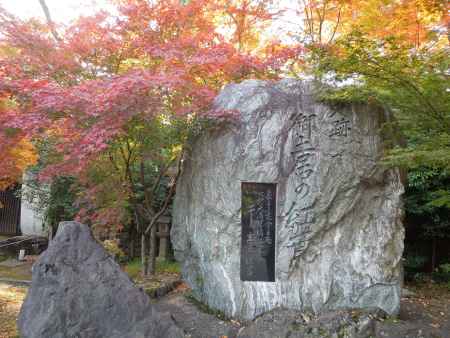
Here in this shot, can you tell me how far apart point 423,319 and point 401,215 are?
5.89 feet

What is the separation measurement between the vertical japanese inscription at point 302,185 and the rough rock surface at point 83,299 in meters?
2.43

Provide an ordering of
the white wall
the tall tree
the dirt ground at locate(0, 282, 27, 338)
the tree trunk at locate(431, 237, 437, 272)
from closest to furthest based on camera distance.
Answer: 1. the tall tree
2. the dirt ground at locate(0, 282, 27, 338)
3. the tree trunk at locate(431, 237, 437, 272)
4. the white wall

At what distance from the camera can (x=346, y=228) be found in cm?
654

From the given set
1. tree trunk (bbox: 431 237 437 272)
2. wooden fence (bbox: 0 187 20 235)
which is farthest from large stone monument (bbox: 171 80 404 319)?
wooden fence (bbox: 0 187 20 235)

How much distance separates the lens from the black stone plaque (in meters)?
6.40

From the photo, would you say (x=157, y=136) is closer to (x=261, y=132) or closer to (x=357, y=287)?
(x=261, y=132)

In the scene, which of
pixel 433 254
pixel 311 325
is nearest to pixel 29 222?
pixel 311 325

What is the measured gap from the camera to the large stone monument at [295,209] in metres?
6.36

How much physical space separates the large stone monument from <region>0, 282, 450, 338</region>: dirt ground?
1.17ft

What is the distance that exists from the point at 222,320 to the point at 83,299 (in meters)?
2.43

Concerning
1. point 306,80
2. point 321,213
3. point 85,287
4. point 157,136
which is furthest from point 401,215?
point 85,287

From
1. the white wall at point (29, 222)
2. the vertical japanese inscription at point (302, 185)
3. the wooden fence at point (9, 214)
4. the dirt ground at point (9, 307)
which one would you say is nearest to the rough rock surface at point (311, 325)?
the vertical japanese inscription at point (302, 185)

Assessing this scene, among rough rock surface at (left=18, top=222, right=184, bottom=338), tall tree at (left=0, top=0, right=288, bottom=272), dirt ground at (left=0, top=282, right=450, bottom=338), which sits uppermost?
tall tree at (left=0, top=0, right=288, bottom=272)

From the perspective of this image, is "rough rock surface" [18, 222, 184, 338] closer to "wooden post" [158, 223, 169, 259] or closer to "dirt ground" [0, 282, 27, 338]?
"dirt ground" [0, 282, 27, 338]
